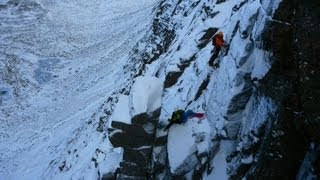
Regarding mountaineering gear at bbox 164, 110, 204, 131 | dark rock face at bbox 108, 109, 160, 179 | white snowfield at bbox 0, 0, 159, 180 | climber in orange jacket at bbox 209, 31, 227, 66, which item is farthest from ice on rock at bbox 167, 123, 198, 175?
climber in orange jacket at bbox 209, 31, 227, 66

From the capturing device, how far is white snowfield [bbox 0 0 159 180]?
22.8 meters

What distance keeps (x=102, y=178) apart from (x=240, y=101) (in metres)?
6.61

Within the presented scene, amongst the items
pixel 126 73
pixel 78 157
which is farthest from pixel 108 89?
pixel 78 157

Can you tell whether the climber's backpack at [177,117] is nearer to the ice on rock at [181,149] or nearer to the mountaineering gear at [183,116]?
the mountaineering gear at [183,116]

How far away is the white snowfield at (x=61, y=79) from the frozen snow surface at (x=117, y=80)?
12cm

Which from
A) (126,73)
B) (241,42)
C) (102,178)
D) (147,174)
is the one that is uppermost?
(241,42)

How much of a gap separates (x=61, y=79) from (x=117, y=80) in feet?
30.4

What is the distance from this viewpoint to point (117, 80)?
28.7 meters

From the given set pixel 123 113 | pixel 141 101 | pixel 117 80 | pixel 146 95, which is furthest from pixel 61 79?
pixel 141 101

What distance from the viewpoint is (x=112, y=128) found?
44.3 ft

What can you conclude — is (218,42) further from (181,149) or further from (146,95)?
(181,149)

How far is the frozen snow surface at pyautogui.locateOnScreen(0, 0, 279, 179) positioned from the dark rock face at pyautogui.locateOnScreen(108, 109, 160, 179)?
0.32 m

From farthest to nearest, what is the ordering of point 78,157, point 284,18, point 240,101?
point 78,157 < point 240,101 < point 284,18

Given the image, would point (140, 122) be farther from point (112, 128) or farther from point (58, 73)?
point (58, 73)
